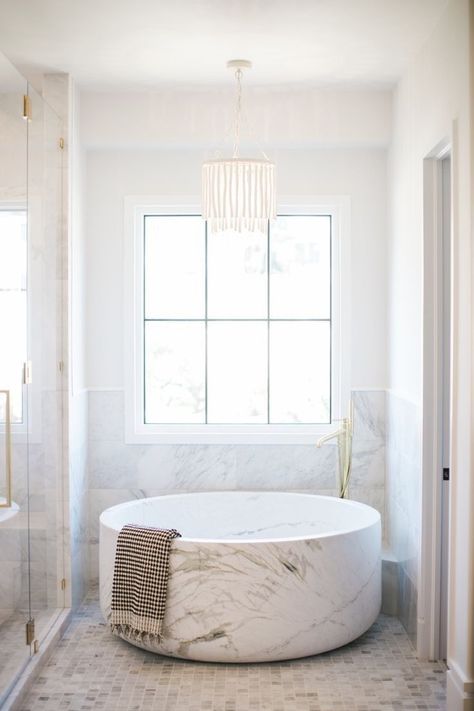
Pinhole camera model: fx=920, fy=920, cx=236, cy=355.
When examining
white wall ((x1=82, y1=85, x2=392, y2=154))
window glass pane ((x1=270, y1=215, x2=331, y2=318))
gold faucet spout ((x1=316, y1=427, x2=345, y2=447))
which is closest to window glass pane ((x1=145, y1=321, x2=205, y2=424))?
window glass pane ((x1=270, y1=215, x2=331, y2=318))

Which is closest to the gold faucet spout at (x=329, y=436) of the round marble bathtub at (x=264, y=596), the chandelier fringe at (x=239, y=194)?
the round marble bathtub at (x=264, y=596)

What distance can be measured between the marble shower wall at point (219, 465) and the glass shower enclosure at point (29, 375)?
639mm

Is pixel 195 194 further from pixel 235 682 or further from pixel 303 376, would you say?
pixel 235 682

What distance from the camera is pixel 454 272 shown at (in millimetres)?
3455

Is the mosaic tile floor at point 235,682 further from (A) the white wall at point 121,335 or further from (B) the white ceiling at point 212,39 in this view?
(B) the white ceiling at point 212,39

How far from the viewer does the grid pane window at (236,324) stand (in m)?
5.34

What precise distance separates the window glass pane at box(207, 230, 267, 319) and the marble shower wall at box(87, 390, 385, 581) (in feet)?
2.52

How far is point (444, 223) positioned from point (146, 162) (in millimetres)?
1926

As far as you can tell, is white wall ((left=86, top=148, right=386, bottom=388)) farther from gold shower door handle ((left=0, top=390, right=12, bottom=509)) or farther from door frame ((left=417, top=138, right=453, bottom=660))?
gold shower door handle ((left=0, top=390, right=12, bottom=509))

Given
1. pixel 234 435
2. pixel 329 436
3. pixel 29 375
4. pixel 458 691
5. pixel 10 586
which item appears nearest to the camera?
pixel 458 691

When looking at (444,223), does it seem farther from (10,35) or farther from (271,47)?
(10,35)

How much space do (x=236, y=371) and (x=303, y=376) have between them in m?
0.39

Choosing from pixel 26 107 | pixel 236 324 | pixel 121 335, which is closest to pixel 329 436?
pixel 236 324

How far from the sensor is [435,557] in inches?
160
